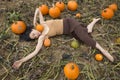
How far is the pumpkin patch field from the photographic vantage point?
4414mm

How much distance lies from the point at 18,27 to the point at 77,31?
1096 mm

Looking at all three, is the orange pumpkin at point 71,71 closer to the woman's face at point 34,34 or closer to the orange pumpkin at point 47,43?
the orange pumpkin at point 47,43

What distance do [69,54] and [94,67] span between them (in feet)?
1.64

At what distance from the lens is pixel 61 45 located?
500 cm

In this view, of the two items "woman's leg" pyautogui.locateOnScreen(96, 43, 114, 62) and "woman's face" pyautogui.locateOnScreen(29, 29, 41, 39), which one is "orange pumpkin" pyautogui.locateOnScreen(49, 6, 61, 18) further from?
"woman's leg" pyautogui.locateOnScreen(96, 43, 114, 62)

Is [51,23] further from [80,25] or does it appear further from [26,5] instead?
[26,5]

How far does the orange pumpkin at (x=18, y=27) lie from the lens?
200 inches

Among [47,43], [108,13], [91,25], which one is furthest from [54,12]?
[108,13]

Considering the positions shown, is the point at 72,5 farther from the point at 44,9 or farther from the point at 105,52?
the point at 105,52

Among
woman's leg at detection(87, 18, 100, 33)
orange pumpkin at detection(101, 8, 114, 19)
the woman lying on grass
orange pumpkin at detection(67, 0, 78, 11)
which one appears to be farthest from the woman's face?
orange pumpkin at detection(101, 8, 114, 19)

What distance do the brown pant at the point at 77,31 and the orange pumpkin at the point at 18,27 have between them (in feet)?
2.53

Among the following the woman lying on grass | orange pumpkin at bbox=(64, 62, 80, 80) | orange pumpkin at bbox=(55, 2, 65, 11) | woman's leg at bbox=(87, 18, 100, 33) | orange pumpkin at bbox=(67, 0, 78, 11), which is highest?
orange pumpkin at bbox=(55, 2, 65, 11)

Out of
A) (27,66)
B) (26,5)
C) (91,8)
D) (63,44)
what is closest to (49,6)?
(26,5)

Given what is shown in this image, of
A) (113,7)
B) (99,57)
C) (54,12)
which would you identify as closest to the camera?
(99,57)
